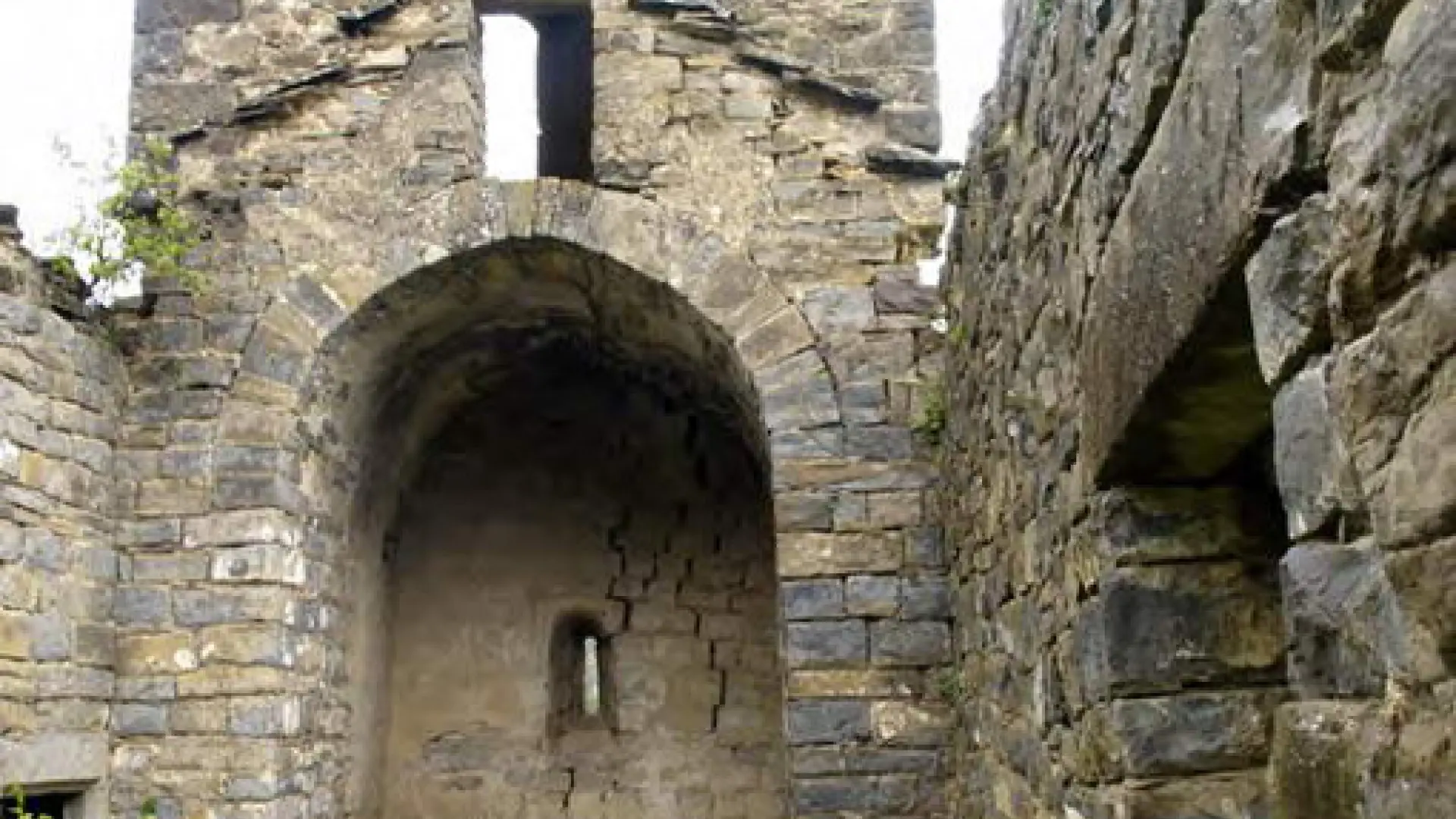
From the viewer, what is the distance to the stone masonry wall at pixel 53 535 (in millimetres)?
5070

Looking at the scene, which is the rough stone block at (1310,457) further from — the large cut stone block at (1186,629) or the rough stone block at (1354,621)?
the large cut stone block at (1186,629)

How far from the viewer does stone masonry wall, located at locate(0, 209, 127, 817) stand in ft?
16.6

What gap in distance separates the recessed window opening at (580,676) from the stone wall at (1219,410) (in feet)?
12.1

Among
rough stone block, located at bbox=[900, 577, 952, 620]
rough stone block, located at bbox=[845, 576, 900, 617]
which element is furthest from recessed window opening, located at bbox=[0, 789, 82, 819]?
rough stone block, located at bbox=[900, 577, 952, 620]

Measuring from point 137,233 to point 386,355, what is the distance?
1088 millimetres

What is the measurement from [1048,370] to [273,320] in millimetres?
3650

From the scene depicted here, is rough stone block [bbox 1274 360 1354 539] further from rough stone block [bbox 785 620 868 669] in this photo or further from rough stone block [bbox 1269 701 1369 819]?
rough stone block [bbox 785 620 868 669]

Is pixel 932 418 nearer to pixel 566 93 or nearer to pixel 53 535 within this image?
pixel 53 535

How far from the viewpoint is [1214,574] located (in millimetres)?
2590

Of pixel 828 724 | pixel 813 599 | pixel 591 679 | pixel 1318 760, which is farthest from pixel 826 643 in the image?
pixel 1318 760

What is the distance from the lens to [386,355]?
6.39 metres

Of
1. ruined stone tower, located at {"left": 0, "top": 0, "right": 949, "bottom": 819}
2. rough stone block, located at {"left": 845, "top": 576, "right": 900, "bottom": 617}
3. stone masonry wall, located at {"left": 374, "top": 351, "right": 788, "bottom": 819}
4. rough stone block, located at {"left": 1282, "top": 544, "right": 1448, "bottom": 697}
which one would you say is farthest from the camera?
stone masonry wall, located at {"left": 374, "top": 351, "right": 788, "bottom": 819}

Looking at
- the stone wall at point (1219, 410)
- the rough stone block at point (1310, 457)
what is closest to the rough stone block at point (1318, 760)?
the stone wall at point (1219, 410)

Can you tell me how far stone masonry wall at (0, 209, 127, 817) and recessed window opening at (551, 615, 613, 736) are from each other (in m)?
2.69
